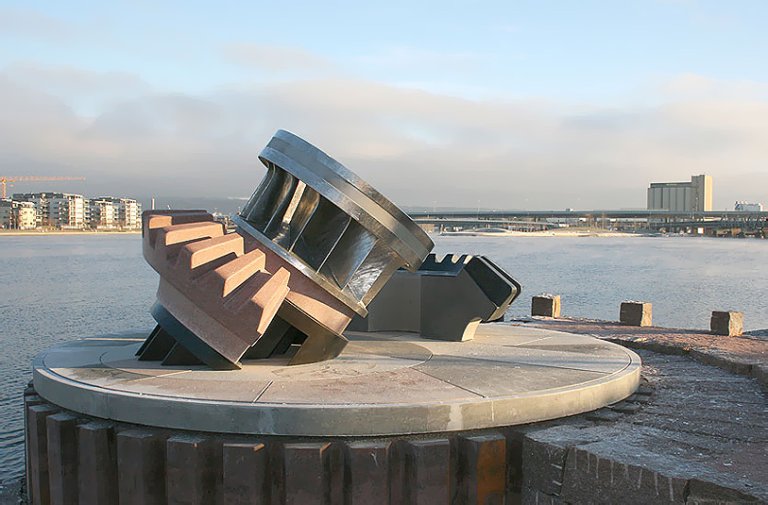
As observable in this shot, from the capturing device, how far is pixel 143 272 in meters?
70.7

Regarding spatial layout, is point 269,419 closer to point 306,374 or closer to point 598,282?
point 306,374

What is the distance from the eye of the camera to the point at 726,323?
61.0 ft

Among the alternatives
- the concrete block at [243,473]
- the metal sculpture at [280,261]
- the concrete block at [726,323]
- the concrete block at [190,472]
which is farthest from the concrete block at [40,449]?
the concrete block at [726,323]

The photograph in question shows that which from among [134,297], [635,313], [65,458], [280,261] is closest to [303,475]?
[65,458]

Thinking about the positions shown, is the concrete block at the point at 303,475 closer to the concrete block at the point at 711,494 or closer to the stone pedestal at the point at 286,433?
the stone pedestal at the point at 286,433

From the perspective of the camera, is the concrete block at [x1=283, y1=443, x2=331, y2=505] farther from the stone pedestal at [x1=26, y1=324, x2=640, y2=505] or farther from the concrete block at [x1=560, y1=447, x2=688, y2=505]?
the concrete block at [x1=560, y1=447, x2=688, y2=505]

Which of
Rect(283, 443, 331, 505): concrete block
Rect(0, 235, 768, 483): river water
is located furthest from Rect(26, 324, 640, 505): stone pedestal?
Rect(0, 235, 768, 483): river water

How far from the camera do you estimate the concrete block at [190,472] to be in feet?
27.0

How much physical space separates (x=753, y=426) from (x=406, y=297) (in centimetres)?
721

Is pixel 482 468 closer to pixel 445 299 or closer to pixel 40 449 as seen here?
pixel 40 449

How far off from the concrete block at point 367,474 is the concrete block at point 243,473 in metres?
0.97

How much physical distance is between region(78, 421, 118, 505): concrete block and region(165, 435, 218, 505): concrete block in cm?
94

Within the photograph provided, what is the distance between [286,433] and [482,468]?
222 cm

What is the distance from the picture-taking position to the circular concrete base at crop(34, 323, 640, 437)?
8.42 m
